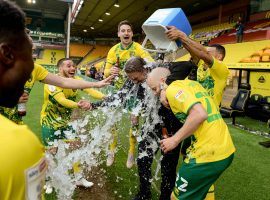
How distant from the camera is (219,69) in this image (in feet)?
12.1

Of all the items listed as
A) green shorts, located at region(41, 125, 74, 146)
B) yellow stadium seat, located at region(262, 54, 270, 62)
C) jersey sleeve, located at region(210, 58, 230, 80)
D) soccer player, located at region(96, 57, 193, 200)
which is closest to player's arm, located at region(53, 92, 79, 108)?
green shorts, located at region(41, 125, 74, 146)

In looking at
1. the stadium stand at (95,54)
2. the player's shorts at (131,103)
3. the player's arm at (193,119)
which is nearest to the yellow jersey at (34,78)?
the player's shorts at (131,103)

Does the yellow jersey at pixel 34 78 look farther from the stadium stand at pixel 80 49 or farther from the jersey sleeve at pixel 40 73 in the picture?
the stadium stand at pixel 80 49

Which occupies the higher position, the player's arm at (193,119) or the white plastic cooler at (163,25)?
the white plastic cooler at (163,25)

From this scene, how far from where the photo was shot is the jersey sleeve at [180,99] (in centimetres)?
252

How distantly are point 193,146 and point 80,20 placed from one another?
3712 cm

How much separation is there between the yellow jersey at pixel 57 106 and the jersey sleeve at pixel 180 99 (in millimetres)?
2215

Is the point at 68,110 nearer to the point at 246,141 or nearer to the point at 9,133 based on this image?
the point at 9,133

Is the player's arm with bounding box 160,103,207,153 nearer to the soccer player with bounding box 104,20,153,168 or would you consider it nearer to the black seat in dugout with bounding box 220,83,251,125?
the soccer player with bounding box 104,20,153,168

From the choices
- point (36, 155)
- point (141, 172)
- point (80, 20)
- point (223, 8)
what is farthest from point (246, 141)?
point (80, 20)

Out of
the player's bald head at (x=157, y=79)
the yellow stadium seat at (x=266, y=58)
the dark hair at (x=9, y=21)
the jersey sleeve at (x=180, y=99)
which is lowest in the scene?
the jersey sleeve at (x=180, y=99)

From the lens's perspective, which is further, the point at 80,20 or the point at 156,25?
the point at 80,20

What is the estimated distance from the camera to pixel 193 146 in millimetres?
2689

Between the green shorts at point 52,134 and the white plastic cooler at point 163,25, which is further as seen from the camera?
the green shorts at point 52,134
